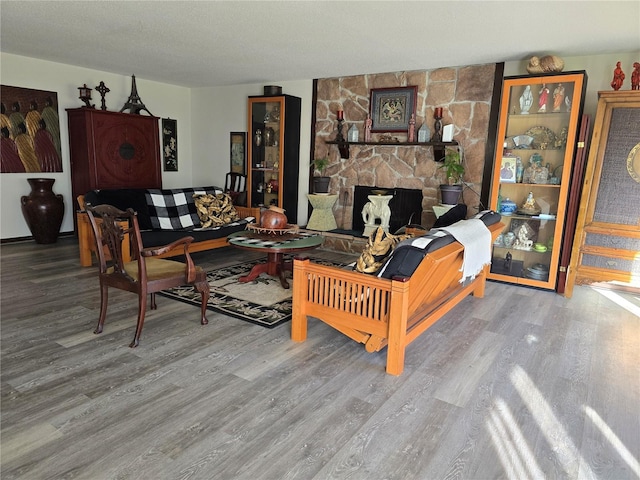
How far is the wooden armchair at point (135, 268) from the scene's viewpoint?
2750mm

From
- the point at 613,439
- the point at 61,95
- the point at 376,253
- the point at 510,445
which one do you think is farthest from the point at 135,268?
the point at 61,95

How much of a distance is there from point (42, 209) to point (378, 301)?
16.1 ft

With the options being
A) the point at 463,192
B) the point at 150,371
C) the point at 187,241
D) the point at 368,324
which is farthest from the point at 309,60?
the point at 150,371

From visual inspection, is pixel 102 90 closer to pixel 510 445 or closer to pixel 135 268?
pixel 135 268

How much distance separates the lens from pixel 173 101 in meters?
7.17

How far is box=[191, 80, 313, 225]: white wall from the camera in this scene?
623 centimetres

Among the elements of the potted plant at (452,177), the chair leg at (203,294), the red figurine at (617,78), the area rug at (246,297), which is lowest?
the area rug at (246,297)

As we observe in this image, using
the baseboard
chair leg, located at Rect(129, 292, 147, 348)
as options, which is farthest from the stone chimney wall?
the baseboard

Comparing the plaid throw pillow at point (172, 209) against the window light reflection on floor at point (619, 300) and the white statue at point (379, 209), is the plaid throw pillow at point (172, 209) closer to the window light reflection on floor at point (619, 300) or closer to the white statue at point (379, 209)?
the white statue at point (379, 209)

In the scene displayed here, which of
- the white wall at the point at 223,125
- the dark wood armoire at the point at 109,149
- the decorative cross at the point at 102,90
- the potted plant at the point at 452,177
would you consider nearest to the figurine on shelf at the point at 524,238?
the potted plant at the point at 452,177

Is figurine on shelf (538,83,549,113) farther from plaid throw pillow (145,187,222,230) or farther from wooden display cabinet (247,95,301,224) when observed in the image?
plaid throw pillow (145,187,222,230)

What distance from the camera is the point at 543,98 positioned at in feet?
14.1

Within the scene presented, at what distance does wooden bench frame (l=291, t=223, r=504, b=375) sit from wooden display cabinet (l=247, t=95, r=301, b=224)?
11.1ft

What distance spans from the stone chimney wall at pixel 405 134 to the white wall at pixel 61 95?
2804 mm
